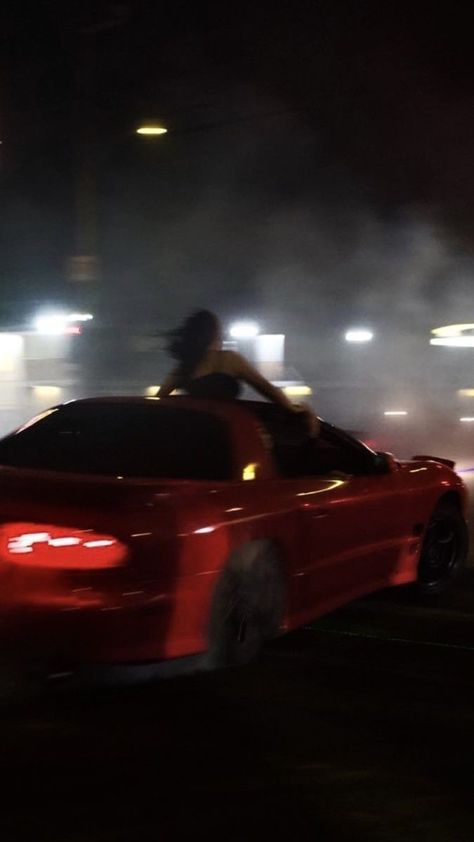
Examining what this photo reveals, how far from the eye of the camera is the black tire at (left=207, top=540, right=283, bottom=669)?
5070mm

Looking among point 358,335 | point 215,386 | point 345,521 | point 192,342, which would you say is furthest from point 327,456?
point 358,335

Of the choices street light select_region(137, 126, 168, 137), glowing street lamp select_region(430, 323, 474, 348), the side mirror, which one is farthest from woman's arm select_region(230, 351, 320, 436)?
glowing street lamp select_region(430, 323, 474, 348)

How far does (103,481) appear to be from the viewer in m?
4.96

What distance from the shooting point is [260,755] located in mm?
4219

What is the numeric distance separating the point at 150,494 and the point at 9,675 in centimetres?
100

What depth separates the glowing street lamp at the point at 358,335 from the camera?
25906 millimetres

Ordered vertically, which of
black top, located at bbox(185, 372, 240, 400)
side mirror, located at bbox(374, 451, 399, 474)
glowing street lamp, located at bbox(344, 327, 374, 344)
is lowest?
side mirror, located at bbox(374, 451, 399, 474)

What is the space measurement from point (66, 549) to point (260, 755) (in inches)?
42.8

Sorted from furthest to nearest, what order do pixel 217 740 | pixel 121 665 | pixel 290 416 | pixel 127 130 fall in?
pixel 127 130, pixel 290 416, pixel 121 665, pixel 217 740

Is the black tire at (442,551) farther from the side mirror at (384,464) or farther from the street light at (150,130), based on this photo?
the street light at (150,130)

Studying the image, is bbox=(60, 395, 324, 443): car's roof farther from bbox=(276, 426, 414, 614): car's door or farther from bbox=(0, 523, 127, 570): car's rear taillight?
bbox=(0, 523, 127, 570): car's rear taillight

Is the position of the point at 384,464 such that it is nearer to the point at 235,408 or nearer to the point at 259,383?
the point at 259,383

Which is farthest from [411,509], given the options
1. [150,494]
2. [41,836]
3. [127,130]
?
[127,130]

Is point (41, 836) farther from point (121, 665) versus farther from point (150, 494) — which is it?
point (150, 494)
